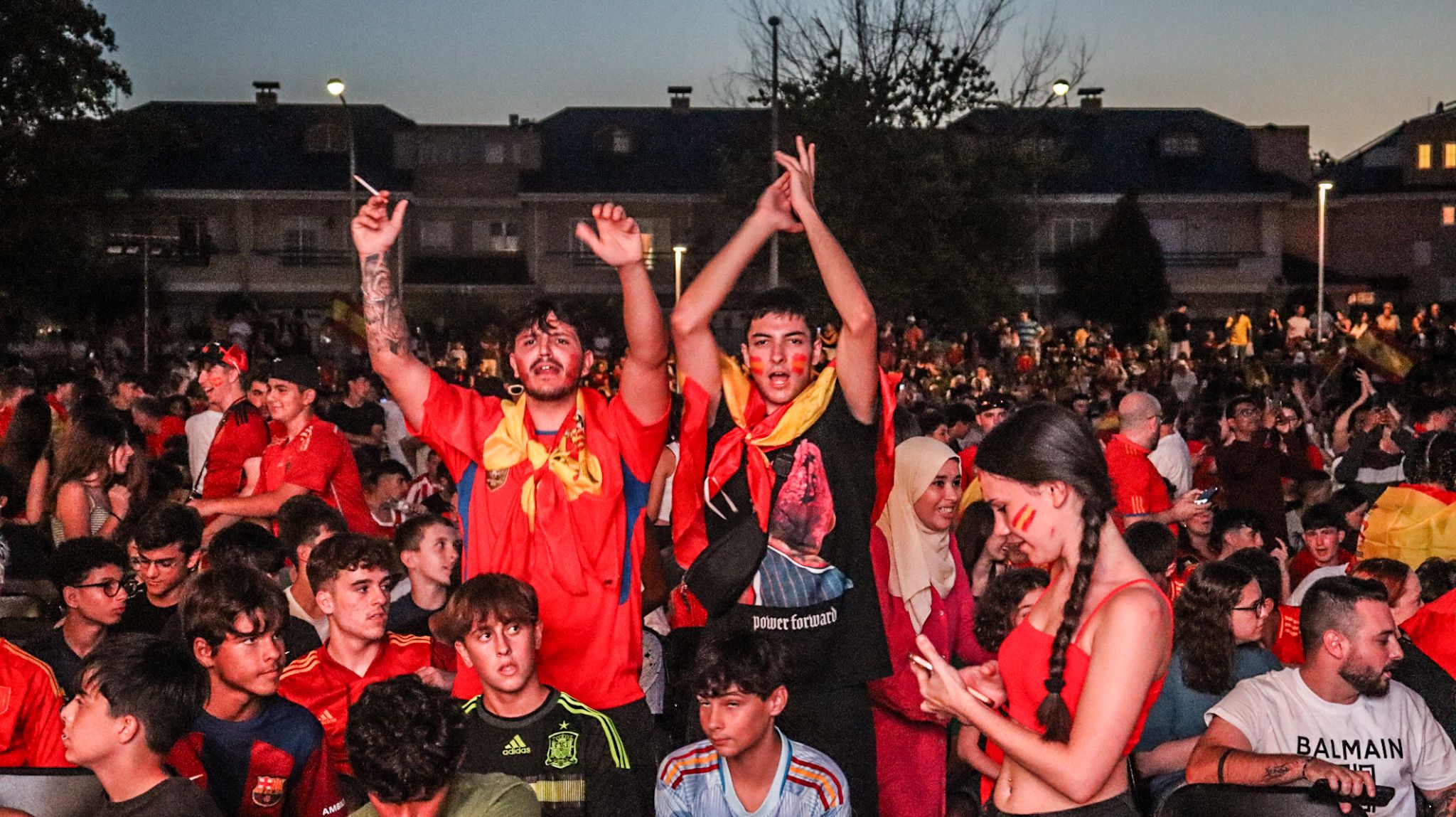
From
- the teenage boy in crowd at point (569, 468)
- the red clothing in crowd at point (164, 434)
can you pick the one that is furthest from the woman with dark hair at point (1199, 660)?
the red clothing in crowd at point (164, 434)

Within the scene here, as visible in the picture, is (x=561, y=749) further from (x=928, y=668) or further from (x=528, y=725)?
(x=928, y=668)

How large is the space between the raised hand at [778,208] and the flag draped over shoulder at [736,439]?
0.50m

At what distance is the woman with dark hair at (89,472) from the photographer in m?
7.84

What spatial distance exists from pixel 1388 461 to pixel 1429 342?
49.8 ft

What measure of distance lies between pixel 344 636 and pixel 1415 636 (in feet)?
13.8

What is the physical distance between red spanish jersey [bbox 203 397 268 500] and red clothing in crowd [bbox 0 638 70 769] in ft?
11.3

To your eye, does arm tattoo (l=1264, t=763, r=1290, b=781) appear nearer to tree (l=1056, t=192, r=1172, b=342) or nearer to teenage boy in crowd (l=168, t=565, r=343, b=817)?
teenage boy in crowd (l=168, t=565, r=343, b=817)

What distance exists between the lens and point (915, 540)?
20.5ft

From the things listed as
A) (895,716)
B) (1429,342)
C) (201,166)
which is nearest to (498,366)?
(1429,342)

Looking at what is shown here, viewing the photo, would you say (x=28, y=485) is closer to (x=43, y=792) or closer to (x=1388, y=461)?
(x=43, y=792)

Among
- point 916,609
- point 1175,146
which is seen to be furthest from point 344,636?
point 1175,146

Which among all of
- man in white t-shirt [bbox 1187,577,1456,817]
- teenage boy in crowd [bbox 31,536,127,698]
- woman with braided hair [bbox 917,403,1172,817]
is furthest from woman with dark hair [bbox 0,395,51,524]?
woman with braided hair [bbox 917,403,1172,817]

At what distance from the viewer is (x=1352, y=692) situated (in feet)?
16.2

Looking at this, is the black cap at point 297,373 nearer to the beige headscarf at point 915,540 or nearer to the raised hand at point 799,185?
the beige headscarf at point 915,540
